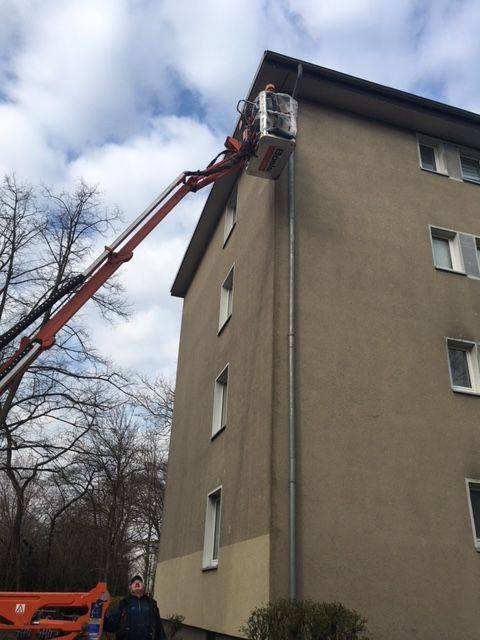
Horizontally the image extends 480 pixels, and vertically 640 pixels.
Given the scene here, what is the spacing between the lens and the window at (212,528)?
11301mm

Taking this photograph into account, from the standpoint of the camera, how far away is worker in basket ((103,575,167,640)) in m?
6.07

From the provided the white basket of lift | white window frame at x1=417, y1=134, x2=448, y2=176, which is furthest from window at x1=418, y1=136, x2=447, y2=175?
the white basket of lift

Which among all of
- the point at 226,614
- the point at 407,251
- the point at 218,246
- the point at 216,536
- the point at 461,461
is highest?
the point at 218,246

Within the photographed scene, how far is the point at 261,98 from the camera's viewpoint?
34.6 feet

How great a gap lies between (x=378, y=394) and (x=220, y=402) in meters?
4.51

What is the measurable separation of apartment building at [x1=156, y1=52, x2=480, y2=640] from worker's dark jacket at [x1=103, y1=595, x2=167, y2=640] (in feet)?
7.39

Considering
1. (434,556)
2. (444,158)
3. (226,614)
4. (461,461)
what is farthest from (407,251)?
(226,614)

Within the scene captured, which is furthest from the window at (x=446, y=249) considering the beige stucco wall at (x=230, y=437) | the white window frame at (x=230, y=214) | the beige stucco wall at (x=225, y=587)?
the beige stucco wall at (x=225, y=587)

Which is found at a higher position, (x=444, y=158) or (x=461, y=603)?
(x=444, y=158)

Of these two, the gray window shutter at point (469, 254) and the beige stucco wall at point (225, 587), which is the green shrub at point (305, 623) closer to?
the beige stucco wall at point (225, 587)

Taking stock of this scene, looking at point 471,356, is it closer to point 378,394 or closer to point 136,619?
point 378,394

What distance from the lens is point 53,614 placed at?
588cm

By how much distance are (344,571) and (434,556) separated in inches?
62.0

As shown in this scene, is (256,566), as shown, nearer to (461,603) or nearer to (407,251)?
(461,603)
